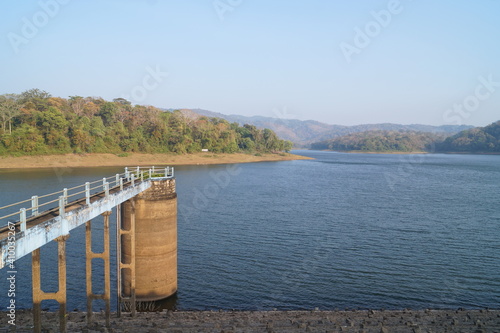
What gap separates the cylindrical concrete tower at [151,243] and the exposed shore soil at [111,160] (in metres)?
87.7

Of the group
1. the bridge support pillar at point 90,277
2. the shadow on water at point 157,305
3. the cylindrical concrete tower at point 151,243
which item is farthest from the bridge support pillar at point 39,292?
the shadow on water at point 157,305

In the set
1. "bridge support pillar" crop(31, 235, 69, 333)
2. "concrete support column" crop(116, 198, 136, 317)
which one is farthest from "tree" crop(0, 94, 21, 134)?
"bridge support pillar" crop(31, 235, 69, 333)

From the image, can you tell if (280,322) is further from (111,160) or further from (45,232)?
(111,160)

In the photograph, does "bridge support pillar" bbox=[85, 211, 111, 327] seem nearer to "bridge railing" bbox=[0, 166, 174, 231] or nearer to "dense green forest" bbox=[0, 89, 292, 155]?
"bridge railing" bbox=[0, 166, 174, 231]

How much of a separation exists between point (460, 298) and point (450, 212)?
27617 millimetres

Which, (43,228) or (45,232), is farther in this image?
(45,232)

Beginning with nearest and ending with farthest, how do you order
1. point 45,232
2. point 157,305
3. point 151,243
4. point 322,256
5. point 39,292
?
point 45,232
point 39,292
point 151,243
point 157,305
point 322,256

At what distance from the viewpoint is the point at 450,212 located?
161ft

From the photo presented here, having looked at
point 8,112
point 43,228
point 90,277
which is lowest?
point 90,277

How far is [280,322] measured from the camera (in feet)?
59.1

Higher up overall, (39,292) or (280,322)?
(39,292)

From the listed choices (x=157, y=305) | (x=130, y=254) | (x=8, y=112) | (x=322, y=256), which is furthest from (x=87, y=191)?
(x=8, y=112)

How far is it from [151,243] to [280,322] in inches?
317

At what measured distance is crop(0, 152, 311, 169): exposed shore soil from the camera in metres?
97.9
